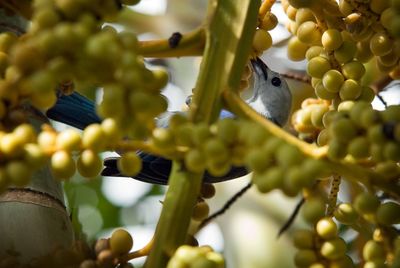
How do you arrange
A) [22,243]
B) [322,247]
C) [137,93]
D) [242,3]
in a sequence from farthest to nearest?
1. [22,243]
2. [242,3]
3. [322,247]
4. [137,93]

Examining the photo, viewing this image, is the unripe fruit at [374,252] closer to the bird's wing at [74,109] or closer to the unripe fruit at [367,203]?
the unripe fruit at [367,203]

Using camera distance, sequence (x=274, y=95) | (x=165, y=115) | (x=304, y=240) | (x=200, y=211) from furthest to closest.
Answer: (x=274, y=95), (x=165, y=115), (x=200, y=211), (x=304, y=240)

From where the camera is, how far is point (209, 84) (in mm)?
1014

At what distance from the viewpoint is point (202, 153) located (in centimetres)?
89

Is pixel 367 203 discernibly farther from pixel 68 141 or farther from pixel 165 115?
pixel 165 115

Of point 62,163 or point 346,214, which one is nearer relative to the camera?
point 62,163

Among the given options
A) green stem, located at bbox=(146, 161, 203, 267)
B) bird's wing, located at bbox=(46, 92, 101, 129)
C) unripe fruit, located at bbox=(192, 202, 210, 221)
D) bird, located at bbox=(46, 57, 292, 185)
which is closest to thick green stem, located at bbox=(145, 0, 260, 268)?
green stem, located at bbox=(146, 161, 203, 267)

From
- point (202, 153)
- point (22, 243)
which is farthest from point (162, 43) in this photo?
point (22, 243)

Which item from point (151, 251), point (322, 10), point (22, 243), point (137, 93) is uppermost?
point (137, 93)

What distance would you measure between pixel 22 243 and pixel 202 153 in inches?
17.2

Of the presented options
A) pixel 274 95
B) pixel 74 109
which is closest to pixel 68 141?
pixel 74 109

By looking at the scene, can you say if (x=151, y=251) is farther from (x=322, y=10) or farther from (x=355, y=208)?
(x=322, y=10)

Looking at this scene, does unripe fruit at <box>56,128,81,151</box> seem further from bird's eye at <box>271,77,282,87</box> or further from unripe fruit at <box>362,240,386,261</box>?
bird's eye at <box>271,77,282,87</box>

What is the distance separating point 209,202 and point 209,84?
1347mm
